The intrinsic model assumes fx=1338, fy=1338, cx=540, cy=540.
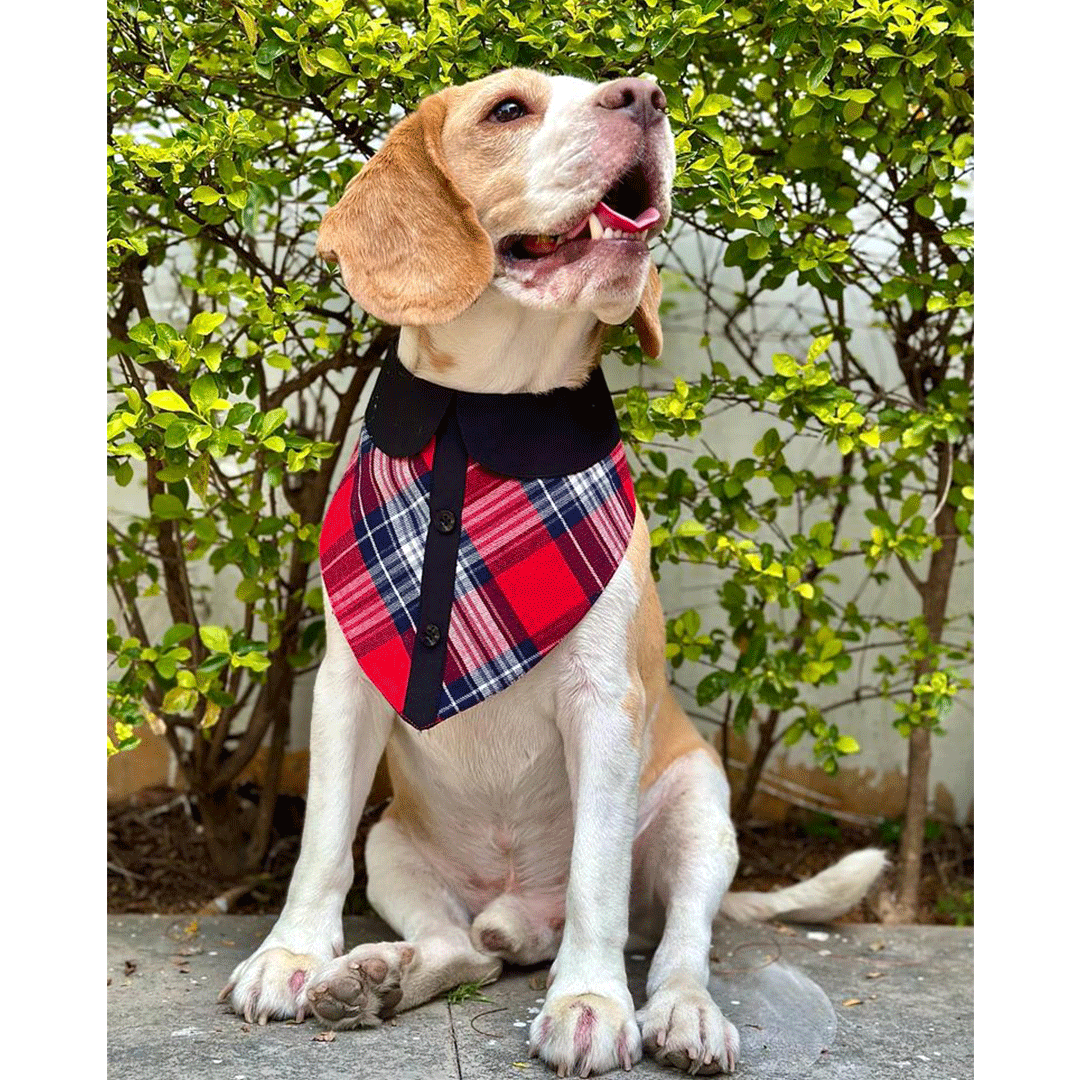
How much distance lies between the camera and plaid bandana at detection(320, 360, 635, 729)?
268 cm

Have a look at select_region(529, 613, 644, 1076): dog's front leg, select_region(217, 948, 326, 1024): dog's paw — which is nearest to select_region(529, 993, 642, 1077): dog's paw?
select_region(529, 613, 644, 1076): dog's front leg

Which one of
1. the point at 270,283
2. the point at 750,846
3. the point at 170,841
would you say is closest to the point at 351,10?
the point at 270,283

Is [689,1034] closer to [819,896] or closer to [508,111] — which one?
[819,896]

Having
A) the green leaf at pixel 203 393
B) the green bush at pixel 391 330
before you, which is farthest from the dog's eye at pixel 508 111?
the green leaf at pixel 203 393

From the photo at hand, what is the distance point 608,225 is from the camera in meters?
2.56

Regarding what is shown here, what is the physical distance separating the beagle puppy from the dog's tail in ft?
1.61

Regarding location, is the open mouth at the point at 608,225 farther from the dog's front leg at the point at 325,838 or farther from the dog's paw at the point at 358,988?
the dog's paw at the point at 358,988

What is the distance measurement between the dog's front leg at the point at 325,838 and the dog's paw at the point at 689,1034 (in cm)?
67

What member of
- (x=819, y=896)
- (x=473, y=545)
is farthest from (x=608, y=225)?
(x=819, y=896)

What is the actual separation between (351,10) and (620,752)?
1722mm

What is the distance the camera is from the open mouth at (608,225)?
2.54m

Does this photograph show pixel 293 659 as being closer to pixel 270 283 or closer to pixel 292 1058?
pixel 270 283

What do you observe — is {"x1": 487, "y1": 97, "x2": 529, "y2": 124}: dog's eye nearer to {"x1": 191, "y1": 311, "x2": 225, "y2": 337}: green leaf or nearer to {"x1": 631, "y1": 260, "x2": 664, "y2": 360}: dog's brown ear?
{"x1": 631, "y1": 260, "x2": 664, "y2": 360}: dog's brown ear

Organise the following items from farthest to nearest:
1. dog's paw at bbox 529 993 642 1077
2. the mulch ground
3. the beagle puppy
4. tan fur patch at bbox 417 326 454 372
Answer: the mulch ground < tan fur patch at bbox 417 326 454 372 < the beagle puppy < dog's paw at bbox 529 993 642 1077
